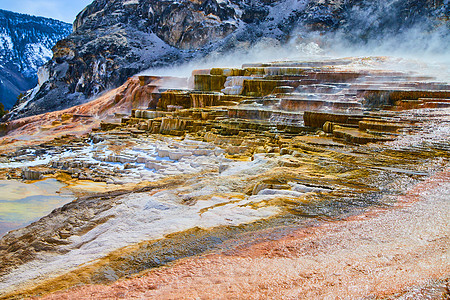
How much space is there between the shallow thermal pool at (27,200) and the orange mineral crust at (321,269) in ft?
9.21

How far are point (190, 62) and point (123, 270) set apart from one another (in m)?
27.9

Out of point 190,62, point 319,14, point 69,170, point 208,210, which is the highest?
point 319,14

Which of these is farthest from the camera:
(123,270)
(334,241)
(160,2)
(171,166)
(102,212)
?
(160,2)

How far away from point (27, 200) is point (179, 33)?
95.3 ft

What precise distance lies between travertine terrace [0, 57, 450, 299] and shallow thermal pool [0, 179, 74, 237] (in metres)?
0.37

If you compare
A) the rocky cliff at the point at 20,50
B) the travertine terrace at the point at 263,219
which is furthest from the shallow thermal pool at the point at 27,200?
the rocky cliff at the point at 20,50

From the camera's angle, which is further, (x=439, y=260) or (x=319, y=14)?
(x=319, y=14)

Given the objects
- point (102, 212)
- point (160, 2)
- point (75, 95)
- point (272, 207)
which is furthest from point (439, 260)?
point (160, 2)

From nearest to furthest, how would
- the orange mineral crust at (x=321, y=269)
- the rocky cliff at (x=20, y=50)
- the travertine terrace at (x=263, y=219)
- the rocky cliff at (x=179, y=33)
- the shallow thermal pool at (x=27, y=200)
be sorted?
the orange mineral crust at (x=321, y=269) → the travertine terrace at (x=263, y=219) → the shallow thermal pool at (x=27, y=200) → the rocky cliff at (x=179, y=33) → the rocky cliff at (x=20, y=50)

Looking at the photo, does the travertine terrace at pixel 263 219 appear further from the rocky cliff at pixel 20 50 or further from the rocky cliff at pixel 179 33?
the rocky cliff at pixel 20 50

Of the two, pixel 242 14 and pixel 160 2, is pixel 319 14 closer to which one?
pixel 242 14

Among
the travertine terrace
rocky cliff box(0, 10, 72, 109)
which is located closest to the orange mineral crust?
the travertine terrace

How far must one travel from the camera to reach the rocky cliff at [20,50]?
53.3 metres

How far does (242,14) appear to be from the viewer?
32344mm
